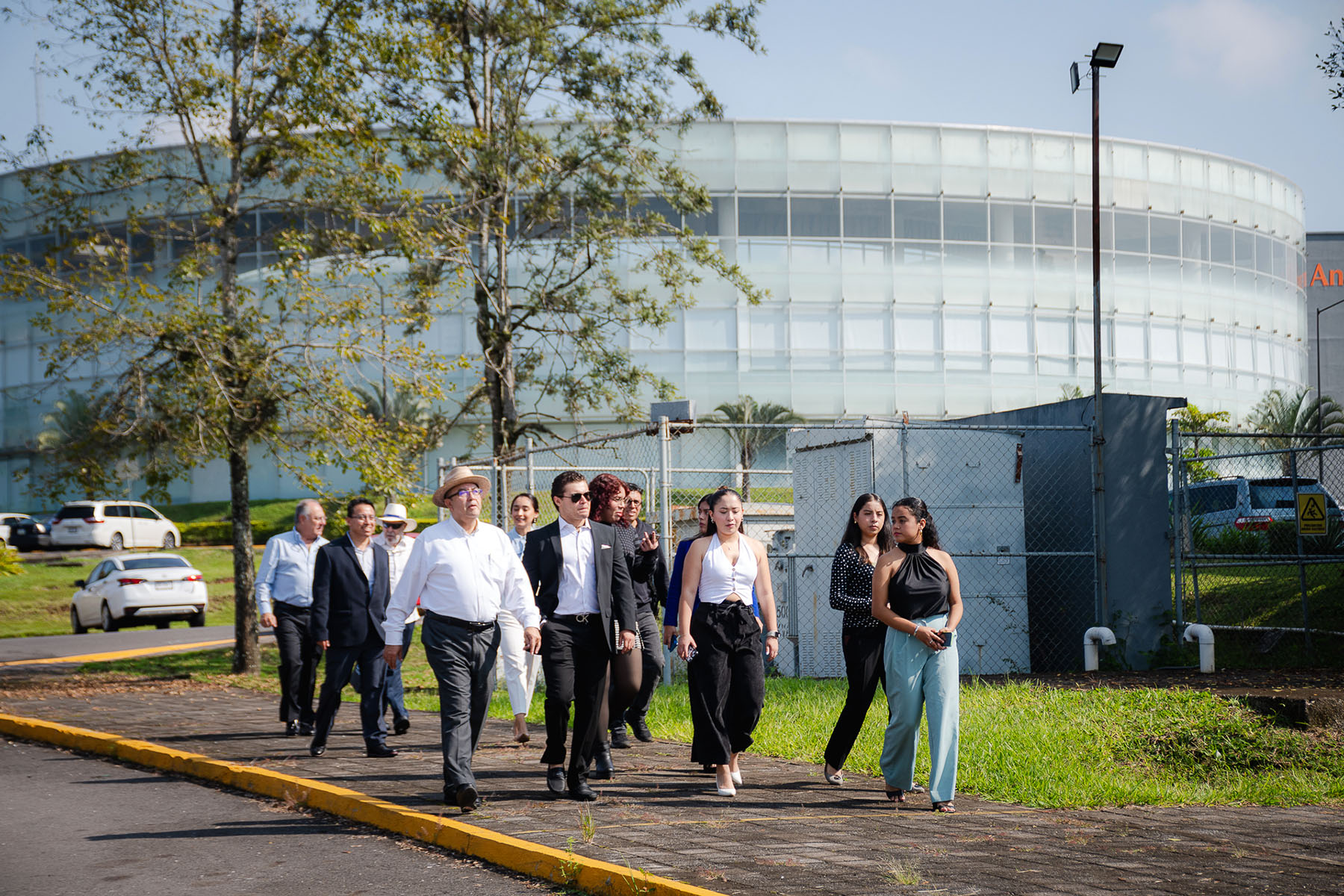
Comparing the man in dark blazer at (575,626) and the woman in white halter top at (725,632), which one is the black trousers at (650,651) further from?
the man in dark blazer at (575,626)

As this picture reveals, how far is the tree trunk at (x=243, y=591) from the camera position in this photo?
1572 cm

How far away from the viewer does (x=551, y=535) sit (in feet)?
23.9

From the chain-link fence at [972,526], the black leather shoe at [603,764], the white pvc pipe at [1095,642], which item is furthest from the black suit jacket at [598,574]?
the white pvc pipe at [1095,642]

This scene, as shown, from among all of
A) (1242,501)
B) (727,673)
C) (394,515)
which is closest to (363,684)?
(394,515)

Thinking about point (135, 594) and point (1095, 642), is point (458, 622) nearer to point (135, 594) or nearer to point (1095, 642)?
point (1095, 642)

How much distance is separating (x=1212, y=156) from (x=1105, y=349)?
30.8 feet

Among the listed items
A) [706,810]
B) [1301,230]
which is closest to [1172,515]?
[706,810]

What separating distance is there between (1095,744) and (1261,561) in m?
5.93

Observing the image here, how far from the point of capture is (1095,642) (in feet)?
44.6

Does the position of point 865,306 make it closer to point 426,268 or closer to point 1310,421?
point 1310,421

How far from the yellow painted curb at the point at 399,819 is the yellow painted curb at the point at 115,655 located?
333 inches

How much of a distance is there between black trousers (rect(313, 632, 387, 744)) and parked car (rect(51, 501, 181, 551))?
31.8 meters

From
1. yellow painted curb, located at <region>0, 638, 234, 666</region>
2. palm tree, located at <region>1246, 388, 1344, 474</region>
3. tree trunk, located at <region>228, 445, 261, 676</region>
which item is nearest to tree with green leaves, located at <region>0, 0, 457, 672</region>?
tree trunk, located at <region>228, 445, 261, 676</region>

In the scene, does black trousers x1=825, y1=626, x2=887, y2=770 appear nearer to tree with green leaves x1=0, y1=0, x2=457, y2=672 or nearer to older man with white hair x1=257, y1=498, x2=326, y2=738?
older man with white hair x1=257, y1=498, x2=326, y2=738
